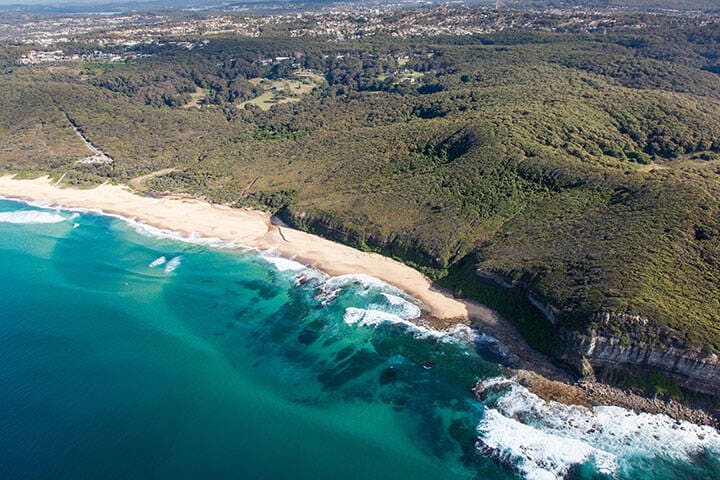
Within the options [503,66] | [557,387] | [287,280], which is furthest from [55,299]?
[503,66]

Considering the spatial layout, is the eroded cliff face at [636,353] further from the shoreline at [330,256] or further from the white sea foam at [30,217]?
the white sea foam at [30,217]

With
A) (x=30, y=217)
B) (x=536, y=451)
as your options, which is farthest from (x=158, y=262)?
(x=536, y=451)

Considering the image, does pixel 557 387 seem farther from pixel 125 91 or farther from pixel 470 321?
pixel 125 91

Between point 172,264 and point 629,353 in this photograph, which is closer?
point 629,353

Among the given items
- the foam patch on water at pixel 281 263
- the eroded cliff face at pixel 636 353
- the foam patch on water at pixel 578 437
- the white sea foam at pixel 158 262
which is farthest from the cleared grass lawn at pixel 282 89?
the foam patch on water at pixel 578 437

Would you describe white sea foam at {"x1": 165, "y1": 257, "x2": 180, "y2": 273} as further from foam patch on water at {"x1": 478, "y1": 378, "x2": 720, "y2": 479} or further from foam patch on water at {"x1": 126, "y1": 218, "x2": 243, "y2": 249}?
foam patch on water at {"x1": 478, "y1": 378, "x2": 720, "y2": 479}

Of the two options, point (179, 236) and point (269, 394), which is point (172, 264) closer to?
point (179, 236)
